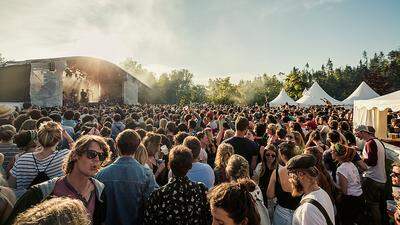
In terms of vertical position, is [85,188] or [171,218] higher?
[85,188]

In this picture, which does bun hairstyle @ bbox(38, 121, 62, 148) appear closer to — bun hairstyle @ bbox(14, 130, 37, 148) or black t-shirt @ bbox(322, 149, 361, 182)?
bun hairstyle @ bbox(14, 130, 37, 148)

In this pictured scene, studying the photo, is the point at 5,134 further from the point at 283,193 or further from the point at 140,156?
the point at 283,193

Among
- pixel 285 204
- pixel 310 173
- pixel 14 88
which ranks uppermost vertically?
pixel 14 88

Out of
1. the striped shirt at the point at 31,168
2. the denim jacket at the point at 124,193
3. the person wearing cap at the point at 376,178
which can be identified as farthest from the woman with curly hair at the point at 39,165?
the person wearing cap at the point at 376,178

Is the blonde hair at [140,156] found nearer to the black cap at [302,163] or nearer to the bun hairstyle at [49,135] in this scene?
the bun hairstyle at [49,135]

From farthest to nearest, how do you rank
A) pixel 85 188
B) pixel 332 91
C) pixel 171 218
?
pixel 332 91 → pixel 171 218 → pixel 85 188

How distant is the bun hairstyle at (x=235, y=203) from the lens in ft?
7.13

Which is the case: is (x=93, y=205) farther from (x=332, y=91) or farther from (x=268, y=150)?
(x=332, y=91)

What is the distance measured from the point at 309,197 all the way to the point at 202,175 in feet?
5.54

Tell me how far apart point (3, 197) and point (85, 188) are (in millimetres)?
619

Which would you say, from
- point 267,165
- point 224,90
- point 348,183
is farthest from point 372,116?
point 224,90

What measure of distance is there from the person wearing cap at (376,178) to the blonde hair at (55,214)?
639 cm

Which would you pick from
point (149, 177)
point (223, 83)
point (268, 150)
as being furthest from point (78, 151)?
point (223, 83)

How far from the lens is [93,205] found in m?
2.86
